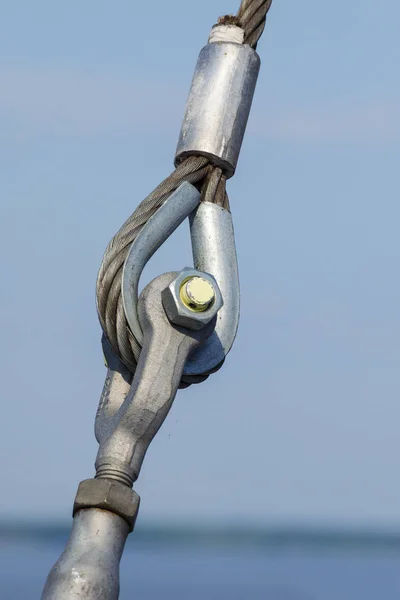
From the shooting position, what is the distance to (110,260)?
3.11m

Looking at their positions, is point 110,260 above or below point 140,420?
above

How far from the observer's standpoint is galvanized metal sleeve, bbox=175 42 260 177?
331cm

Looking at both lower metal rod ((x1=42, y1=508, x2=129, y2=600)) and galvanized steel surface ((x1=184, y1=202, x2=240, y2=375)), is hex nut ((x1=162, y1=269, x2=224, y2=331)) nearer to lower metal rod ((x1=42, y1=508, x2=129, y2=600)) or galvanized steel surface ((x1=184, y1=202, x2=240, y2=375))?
galvanized steel surface ((x1=184, y1=202, x2=240, y2=375))

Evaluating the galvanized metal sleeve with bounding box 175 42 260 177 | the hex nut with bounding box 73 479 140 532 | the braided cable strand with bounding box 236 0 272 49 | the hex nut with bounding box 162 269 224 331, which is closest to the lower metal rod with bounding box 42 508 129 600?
the hex nut with bounding box 73 479 140 532

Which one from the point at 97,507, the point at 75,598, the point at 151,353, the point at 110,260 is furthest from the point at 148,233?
the point at 75,598

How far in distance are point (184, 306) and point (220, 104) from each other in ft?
1.87

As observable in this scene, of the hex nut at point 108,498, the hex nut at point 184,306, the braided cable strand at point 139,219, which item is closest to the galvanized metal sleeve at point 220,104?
the braided cable strand at point 139,219

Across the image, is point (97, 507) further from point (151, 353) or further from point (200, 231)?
point (200, 231)

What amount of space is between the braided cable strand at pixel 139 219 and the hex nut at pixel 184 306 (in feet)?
0.40

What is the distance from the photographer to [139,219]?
3180mm

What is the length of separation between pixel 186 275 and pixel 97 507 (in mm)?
495

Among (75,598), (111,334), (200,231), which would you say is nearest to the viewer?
(75,598)

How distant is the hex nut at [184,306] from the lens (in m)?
2.95

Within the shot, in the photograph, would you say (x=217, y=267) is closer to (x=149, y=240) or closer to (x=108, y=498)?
(x=149, y=240)
